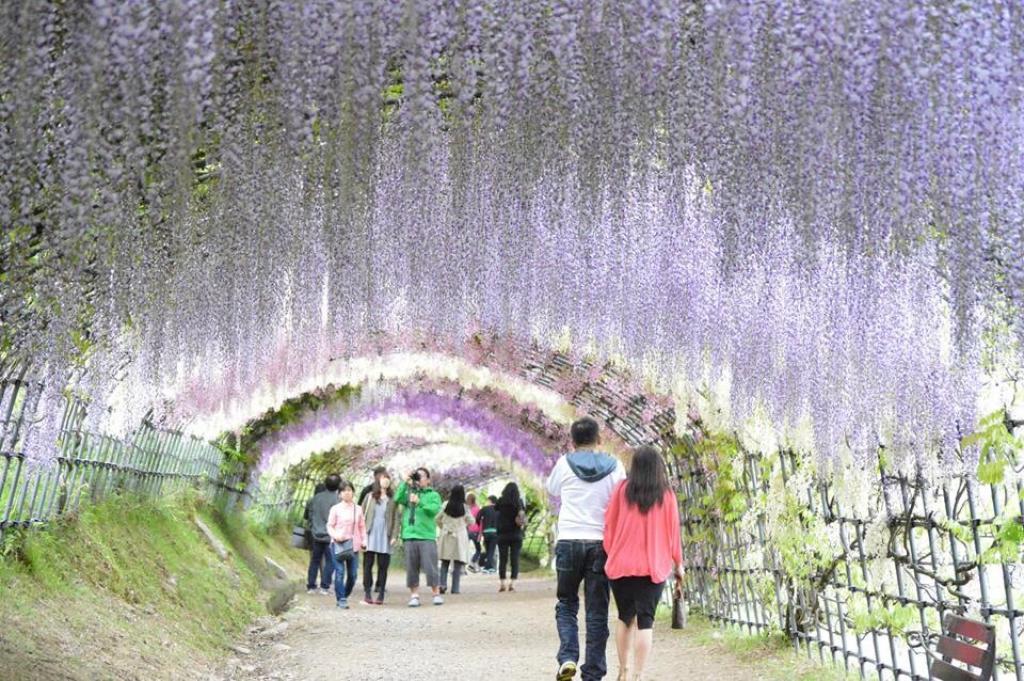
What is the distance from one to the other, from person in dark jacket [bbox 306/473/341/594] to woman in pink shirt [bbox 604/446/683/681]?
8936mm

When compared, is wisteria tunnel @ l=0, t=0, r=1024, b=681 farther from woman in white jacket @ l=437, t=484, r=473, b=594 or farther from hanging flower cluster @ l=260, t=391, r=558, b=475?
hanging flower cluster @ l=260, t=391, r=558, b=475

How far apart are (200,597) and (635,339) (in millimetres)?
4804

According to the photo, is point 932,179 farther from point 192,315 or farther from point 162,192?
point 192,315

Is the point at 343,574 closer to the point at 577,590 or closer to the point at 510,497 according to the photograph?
the point at 510,497

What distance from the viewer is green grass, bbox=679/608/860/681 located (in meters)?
7.65

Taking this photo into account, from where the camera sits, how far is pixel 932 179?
14.1 feet

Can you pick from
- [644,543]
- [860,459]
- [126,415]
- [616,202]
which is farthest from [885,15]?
[126,415]

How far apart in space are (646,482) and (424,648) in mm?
4386

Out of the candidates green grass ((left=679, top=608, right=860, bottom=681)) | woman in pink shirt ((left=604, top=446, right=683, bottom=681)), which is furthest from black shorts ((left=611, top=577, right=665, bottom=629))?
green grass ((left=679, top=608, right=860, bottom=681))

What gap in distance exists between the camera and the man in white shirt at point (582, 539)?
6.28m

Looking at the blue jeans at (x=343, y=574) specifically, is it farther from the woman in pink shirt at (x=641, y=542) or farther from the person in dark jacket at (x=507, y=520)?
the woman in pink shirt at (x=641, y=542)

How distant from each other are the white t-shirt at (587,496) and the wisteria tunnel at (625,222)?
1064mm

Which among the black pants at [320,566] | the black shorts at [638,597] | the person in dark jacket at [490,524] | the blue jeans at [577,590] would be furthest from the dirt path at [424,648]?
the person in dark jacket at [490,524]

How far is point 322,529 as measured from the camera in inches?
600
